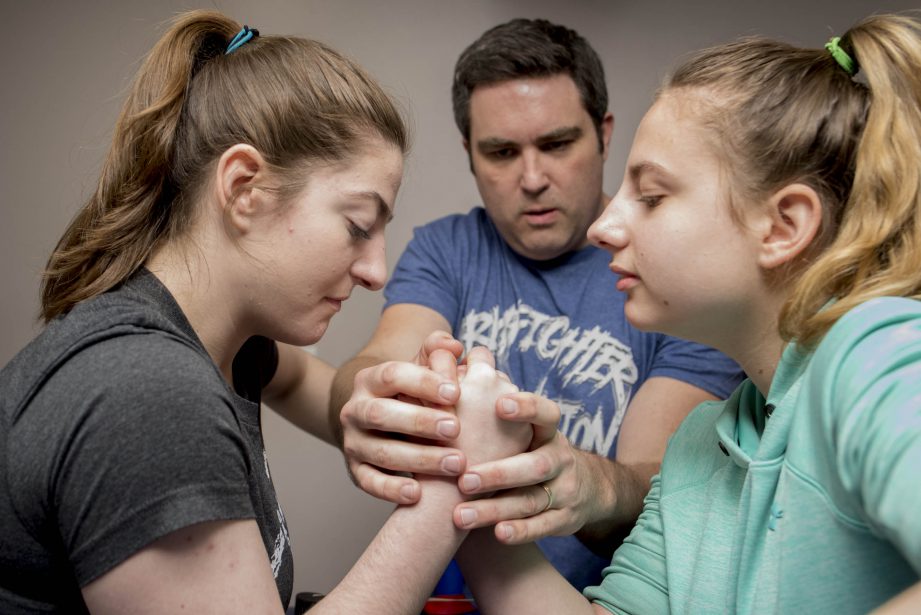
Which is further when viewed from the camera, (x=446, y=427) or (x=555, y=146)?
(x=555, y=146)

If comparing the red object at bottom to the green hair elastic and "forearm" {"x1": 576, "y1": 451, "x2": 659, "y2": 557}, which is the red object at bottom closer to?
"forearm" {"x1": 576, "y1": 451, "x2": 659, "y2": 557}

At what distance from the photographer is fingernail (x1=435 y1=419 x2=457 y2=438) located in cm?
113

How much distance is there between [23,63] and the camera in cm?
249

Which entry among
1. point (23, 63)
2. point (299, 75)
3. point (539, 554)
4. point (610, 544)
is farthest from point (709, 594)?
point (23, 63)

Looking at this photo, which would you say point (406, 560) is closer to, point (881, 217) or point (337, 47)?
point (881, 217)

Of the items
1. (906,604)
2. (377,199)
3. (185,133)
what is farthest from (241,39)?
(906,604)

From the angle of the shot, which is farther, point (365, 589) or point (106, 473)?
point (365, 589)

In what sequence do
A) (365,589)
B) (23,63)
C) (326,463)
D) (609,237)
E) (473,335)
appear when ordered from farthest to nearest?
(326,463), (23,63), (473,335), (609,237), (365,589)

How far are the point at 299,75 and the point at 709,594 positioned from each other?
0.87 m

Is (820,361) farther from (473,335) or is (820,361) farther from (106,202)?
(473,335)

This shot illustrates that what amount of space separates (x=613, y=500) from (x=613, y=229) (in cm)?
46

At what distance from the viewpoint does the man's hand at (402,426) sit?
1.14 m

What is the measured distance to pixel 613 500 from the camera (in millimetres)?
1407

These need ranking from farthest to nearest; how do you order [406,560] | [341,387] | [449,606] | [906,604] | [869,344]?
[341,387], [449,606], [406,560], [869,344], [906,604]
